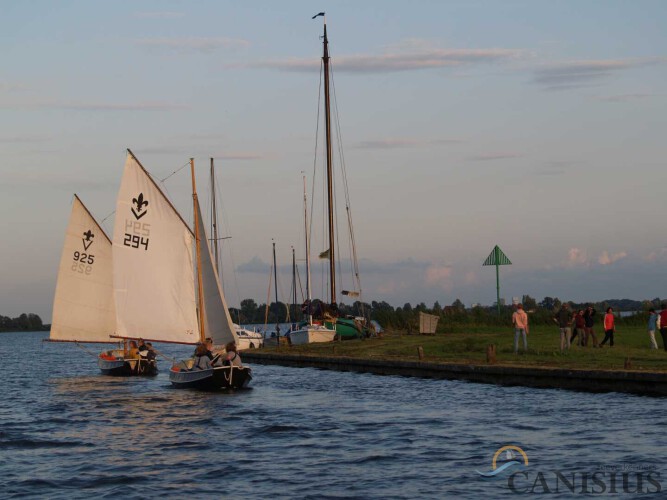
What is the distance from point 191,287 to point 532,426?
24.5m

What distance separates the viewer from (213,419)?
1336 inches

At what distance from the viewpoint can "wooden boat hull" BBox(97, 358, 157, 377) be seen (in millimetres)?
57656

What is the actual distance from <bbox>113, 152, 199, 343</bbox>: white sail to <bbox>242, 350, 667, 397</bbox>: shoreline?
8821 mm

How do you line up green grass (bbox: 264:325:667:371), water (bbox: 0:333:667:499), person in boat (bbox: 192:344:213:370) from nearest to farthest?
water (bbox: 0:333:667:499)
green grass (bbox: 264:325:667:371)
person in boat (bbox: 192:344:213:370)

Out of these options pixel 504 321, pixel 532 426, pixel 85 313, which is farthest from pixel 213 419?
pixel 504 321

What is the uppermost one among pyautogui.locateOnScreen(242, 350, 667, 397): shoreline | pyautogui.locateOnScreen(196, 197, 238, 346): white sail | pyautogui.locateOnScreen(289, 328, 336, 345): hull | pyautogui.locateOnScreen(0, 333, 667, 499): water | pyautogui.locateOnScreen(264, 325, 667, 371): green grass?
pyautogui.locateOnScreen(196, 197, 238, 346): white sail

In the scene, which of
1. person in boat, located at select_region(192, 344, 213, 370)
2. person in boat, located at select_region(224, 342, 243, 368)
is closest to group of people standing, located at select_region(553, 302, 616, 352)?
person in boat, located at select_region(224, 342, 243, 368)

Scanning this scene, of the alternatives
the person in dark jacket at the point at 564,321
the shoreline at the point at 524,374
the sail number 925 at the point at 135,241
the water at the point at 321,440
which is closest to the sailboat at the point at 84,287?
the sail number 925 at the point at 135,241

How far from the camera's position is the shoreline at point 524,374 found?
32500 mm

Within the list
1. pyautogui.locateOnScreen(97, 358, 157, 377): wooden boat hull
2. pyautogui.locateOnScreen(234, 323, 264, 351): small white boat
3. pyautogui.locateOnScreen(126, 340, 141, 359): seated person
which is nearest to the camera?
pyautogui.locateOnScreen(97, 358, 157, 377): wooden boat hull

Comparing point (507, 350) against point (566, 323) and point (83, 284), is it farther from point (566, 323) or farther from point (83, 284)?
point (83, 284)

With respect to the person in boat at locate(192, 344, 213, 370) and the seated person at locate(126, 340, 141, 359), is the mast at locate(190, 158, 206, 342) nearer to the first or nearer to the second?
the person in boat at locate(192, 344, 213, 370)

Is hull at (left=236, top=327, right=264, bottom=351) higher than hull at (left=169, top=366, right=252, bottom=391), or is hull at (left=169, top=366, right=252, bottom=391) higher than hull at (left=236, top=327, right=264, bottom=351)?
hull at (left=236, top=327, right=264, bottom=351)

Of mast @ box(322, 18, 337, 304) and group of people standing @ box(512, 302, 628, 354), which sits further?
mast @ box(322, 18, 337, 304)
